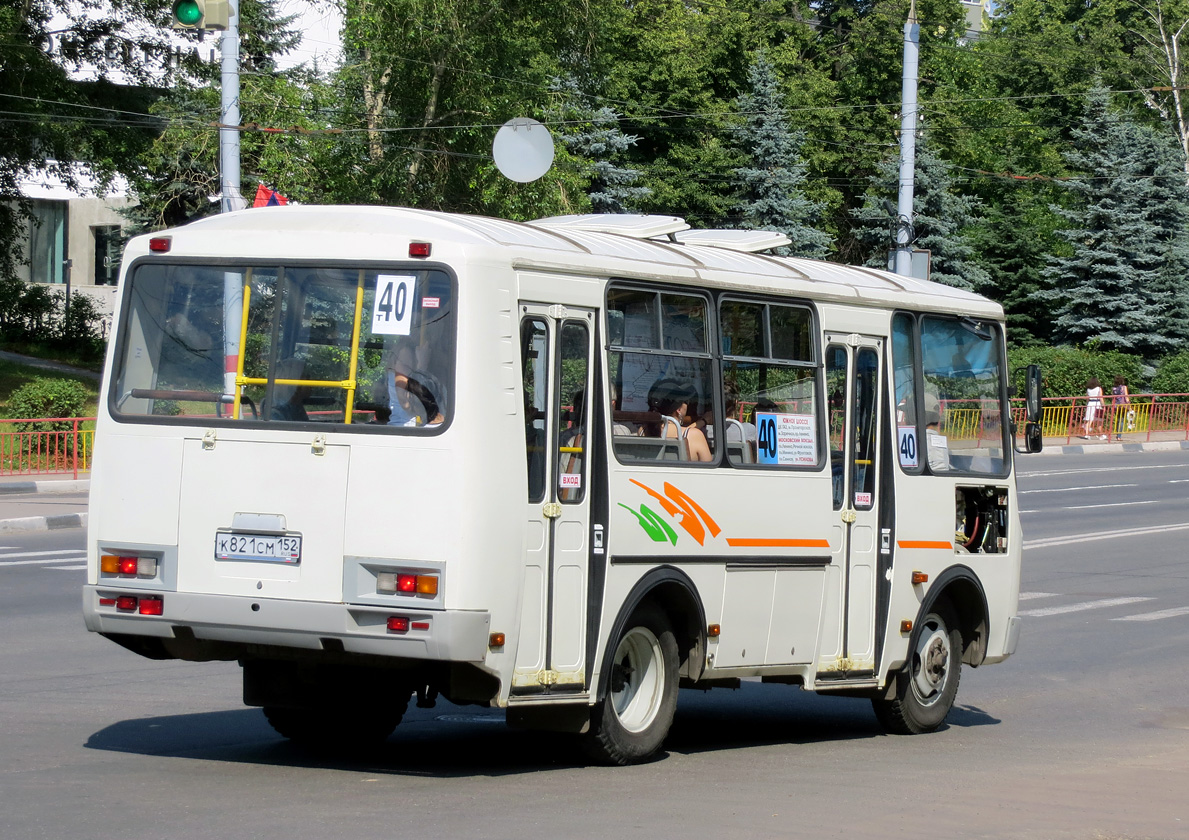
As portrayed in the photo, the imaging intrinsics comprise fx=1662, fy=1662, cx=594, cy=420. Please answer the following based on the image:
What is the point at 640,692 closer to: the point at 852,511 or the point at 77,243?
the point at 852,511

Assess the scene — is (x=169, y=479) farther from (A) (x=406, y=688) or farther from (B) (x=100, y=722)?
(B) (x=100, y=722)

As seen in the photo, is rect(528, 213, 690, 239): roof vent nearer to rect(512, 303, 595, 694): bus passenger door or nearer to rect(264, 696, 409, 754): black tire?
rect(512, 303, 595, 694): bus passenger door

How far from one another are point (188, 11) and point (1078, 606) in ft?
34.4

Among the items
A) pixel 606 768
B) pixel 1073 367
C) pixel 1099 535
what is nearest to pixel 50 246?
pixel 1073 367

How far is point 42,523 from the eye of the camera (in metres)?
21.2

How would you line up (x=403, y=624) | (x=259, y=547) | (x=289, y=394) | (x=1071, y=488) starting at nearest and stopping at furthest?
(x=403, y=624)
(x=259, y=547)
(x=289, y=394)
(x=1071, y=488)

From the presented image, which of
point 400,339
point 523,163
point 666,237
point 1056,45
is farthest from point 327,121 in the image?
point 1056,45

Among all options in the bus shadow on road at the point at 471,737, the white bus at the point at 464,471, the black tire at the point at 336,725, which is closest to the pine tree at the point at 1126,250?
the bus shadow on road at the point at 471,737

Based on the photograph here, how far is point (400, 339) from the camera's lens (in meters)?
7.60

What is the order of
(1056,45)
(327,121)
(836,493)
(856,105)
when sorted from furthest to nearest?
(1056,45) < (856,105) < (327,121) < (836,493)

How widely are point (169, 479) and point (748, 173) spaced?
44717mm

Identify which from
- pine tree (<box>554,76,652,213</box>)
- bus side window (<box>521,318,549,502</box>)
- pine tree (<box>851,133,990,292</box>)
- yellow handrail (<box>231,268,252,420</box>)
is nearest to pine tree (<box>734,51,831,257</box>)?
pine tree (<box>851,133,990,292</box>)

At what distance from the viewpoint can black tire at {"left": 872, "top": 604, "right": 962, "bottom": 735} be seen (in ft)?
34.5

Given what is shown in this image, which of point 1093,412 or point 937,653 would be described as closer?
point 937,653
